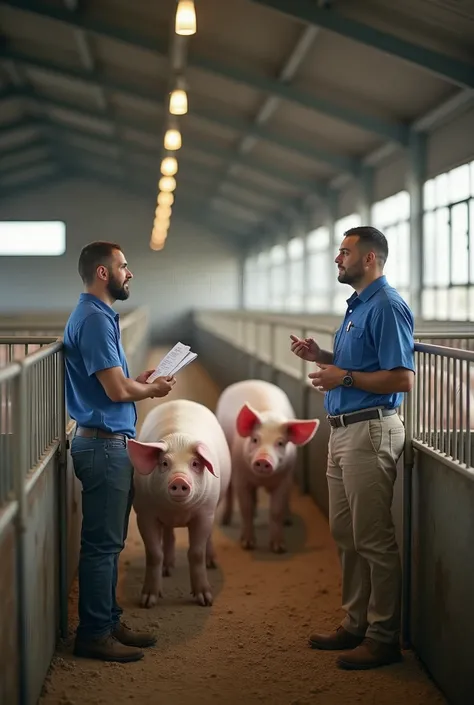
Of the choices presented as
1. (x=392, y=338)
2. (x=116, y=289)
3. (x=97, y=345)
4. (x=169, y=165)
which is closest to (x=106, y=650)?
(x=97, y=345)

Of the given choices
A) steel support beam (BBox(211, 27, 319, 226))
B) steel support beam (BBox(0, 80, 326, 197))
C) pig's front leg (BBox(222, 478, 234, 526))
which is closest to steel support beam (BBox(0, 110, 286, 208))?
steel support beam (BBox(0, 80, 326, 197))

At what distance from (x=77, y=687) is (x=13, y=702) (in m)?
0.64

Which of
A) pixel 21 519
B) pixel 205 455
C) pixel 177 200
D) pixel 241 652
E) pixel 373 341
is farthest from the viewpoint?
pixel 177 200

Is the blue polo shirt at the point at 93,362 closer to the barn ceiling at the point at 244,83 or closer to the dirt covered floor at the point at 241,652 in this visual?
the dirt covered floor at the point at 241,652

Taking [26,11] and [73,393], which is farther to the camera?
[26,11]

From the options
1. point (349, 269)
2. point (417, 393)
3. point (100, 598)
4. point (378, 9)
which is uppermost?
point (378, 9)

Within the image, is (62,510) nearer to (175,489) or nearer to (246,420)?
(175,489)

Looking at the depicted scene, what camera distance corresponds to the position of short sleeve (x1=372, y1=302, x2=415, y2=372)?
329 centimetres

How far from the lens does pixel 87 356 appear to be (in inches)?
137

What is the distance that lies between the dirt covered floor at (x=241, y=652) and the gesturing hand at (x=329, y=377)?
3.61 feet

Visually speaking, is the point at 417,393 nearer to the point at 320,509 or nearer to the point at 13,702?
the point at 13,702

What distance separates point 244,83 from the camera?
11.8 m

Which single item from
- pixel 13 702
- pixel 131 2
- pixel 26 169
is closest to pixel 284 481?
pixel 13 702

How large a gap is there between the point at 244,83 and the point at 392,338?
9103 mm
